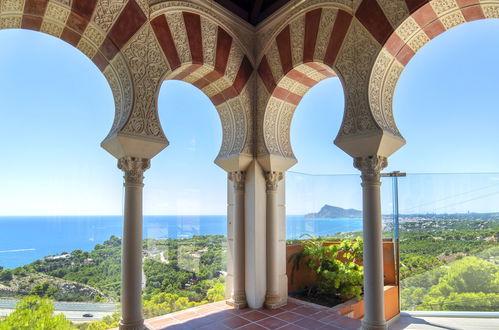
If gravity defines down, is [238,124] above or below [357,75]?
below

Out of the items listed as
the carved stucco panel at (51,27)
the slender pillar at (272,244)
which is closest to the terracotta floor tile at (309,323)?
the slender pillar at (272,244)

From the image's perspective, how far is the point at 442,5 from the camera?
3.34m

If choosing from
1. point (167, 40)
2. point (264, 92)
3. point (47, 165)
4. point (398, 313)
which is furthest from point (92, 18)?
point (398, 313)

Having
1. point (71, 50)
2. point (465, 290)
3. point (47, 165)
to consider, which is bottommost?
point (465, 290)

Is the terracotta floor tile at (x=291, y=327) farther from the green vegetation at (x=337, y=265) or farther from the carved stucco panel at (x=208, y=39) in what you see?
the carved stucco panel at (x=208, y=39)

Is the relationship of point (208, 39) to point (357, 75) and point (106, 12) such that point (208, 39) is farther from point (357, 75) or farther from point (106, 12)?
point (357, 75)

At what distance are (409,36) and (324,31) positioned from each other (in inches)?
41.6

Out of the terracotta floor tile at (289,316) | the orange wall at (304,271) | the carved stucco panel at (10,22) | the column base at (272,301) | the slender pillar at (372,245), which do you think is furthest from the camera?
the orange wall at (304,271)

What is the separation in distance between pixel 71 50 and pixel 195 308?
13.6 ft

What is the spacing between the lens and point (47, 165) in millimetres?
3904

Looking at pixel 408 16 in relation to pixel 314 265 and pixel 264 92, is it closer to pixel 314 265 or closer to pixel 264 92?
pixel 264 92

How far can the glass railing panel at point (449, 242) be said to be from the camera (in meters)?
4.68

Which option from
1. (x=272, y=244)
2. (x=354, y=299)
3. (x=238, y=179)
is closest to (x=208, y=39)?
(x=238, y=179)

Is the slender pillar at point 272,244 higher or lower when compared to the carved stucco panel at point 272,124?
lower
